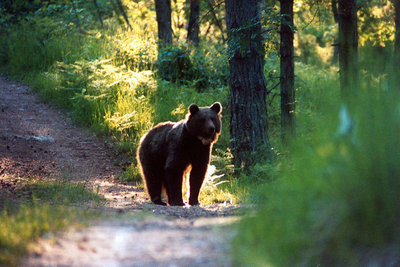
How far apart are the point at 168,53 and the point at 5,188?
8.84 m

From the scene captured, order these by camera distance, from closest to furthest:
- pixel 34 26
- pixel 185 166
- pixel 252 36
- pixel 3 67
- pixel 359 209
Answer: pixel 359 209, pixel 185 166, pixel 252 36, pixel 3 67, pixel 34 26

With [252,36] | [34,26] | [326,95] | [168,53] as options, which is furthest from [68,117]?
[326,95]

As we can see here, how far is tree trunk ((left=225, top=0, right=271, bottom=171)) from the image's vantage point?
826 cm

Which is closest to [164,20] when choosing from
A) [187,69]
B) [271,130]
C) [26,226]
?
[187,69]

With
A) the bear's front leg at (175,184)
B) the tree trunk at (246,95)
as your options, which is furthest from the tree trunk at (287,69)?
the bear's front leg at (175,184)

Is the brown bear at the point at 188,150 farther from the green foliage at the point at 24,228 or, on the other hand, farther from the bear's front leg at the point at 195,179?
the green foliage at the point at 24,228

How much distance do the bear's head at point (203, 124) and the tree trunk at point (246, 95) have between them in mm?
1790

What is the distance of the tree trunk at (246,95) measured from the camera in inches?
325

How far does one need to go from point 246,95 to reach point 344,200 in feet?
19.7

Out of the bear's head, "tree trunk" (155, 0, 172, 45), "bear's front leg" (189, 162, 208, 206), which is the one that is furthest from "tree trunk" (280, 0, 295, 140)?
"tree trunk" (155, 0, 172, 45)

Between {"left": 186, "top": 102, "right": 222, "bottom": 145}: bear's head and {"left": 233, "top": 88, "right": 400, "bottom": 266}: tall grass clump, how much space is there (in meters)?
3.74

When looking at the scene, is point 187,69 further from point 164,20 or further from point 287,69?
point 287,69

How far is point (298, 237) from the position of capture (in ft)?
8.68

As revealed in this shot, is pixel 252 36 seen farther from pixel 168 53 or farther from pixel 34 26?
pixel 34 26
